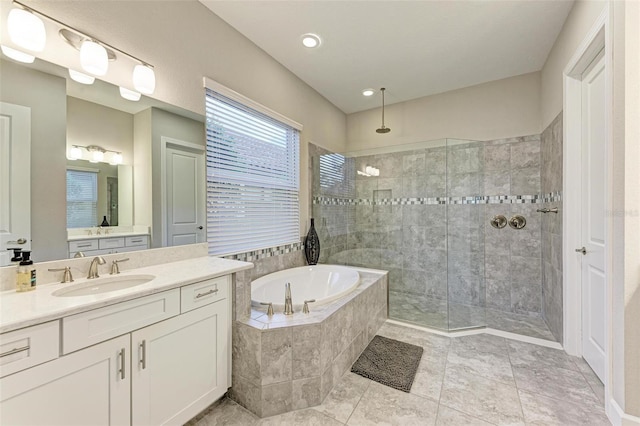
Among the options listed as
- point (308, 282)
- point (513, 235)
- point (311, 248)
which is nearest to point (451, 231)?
point (513, 235)

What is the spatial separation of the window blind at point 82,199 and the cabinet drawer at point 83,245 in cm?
8

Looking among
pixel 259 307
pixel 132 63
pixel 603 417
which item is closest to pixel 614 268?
pixel 603 417

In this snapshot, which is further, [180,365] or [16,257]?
[180,365]

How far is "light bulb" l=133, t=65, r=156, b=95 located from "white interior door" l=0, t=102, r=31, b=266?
1.78 feet

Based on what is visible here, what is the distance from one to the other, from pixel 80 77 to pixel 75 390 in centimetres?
147

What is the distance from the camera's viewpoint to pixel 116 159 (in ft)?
5.14

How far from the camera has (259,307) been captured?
6.12 ft

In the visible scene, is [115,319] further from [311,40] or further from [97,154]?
[311,40]

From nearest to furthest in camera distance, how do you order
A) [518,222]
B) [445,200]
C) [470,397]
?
[470,397] < [518,222] < [445,200]

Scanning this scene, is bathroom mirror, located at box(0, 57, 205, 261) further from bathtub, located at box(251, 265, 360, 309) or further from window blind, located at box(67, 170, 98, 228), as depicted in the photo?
bathtub, located at box(251, 265, 360, 309)

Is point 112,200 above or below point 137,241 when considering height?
above

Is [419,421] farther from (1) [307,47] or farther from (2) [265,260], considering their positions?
(1) [307,47]

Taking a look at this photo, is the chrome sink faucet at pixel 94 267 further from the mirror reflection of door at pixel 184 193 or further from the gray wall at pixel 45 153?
the mirror reflection of door at pixel 184 193

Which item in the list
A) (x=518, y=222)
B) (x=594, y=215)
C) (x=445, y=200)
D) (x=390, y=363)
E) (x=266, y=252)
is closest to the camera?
(x=594, y=215)
